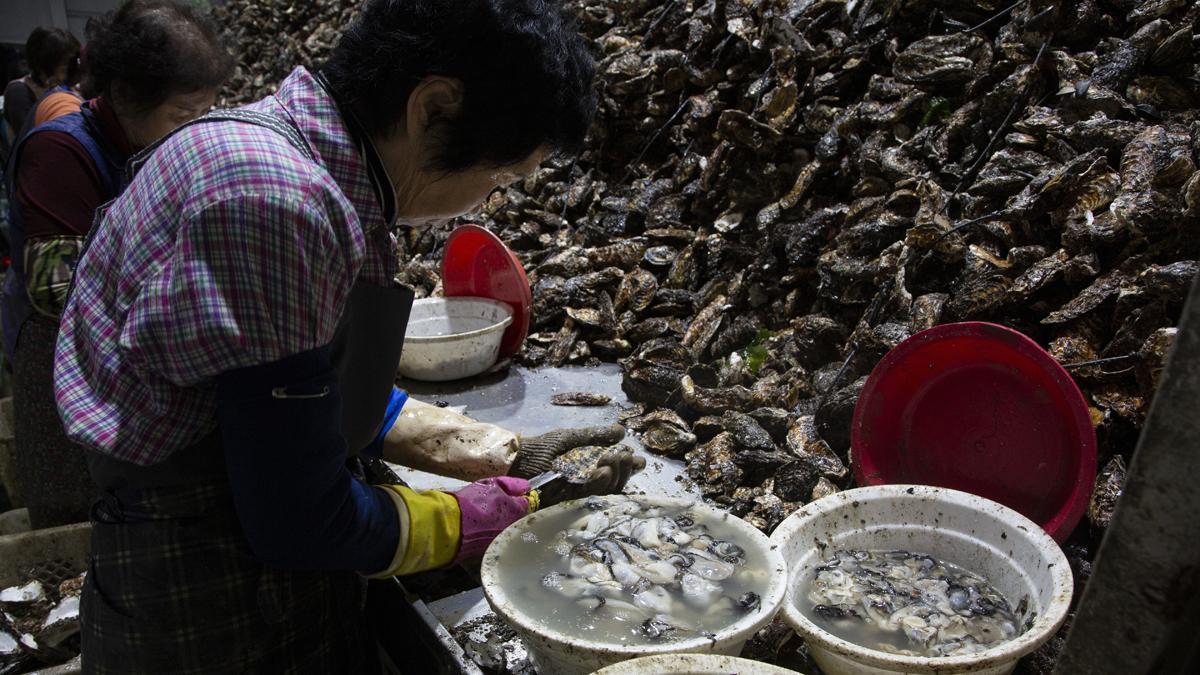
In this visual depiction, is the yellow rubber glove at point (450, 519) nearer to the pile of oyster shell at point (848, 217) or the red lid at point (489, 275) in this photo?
the pile of oyster shell at point (848, 217)

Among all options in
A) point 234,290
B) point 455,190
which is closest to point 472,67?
point 455,190

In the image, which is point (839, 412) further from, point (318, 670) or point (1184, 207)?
point (318, 670)

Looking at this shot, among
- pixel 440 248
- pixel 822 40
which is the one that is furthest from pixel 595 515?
pixel 440 248

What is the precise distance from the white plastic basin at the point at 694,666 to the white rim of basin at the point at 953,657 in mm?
219

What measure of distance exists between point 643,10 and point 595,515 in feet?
15.6

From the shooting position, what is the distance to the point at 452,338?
361cm

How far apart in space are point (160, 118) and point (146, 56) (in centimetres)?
19

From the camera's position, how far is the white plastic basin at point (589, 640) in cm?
144

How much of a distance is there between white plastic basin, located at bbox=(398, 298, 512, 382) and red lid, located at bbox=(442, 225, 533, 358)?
61 millimetres

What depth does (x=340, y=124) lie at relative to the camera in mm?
1271

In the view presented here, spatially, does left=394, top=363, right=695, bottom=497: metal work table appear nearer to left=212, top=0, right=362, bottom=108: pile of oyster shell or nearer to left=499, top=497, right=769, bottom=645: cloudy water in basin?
left=499, top=497, right=769, bottom=645: cloudy water in basin

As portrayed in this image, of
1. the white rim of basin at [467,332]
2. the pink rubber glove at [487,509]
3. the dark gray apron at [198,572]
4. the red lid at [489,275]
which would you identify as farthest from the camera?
the red lid at [489,275]

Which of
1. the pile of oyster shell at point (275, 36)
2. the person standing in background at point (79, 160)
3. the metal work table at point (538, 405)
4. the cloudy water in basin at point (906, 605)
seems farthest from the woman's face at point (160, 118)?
the pile of oyster shell at point (275, 36)

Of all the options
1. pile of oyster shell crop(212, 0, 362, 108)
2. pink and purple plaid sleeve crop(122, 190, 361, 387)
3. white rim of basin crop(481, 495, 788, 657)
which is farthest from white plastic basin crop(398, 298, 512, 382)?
pile of oyster shell crop(212, 0, 362, 108)
